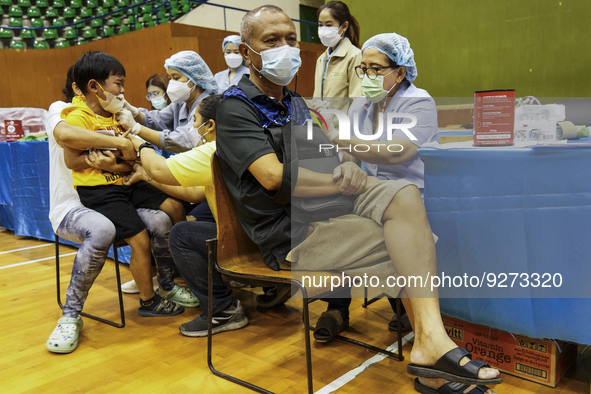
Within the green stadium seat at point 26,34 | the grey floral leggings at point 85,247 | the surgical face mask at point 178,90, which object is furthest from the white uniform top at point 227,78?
the green stadium seat at point 26,34

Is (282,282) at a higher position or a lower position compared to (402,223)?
lower

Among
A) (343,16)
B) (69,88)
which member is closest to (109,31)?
(343,16)

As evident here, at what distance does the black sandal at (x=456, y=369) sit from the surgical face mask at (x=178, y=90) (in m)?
1.86

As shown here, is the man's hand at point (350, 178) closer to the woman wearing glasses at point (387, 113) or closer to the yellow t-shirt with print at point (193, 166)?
the woman wearing glasses at point (387, 113)

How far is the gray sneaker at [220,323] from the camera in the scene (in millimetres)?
1808

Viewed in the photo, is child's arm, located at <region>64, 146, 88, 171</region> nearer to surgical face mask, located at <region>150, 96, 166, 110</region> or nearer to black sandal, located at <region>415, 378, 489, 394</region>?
surgical face mask, located at <region>150, 96, 166, 110</region>

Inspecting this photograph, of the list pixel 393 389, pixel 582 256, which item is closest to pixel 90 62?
pixel 393 389

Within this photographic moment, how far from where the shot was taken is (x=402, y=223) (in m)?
1.23

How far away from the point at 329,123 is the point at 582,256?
30.9 inches

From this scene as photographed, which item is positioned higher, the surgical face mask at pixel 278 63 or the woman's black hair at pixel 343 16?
the woman's black hair at pixel 343 16

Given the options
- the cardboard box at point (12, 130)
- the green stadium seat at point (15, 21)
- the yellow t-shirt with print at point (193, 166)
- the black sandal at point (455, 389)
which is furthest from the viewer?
the green stadium seat at point (15, 21)

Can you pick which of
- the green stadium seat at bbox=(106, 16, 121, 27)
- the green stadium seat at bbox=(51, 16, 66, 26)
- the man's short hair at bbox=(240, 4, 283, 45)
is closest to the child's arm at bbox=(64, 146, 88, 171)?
the man's short hair at bbox=(240, 4, 283, 45)

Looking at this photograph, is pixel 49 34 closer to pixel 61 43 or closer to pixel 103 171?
pixel 61 43

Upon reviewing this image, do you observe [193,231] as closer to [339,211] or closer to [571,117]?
[339,211]
